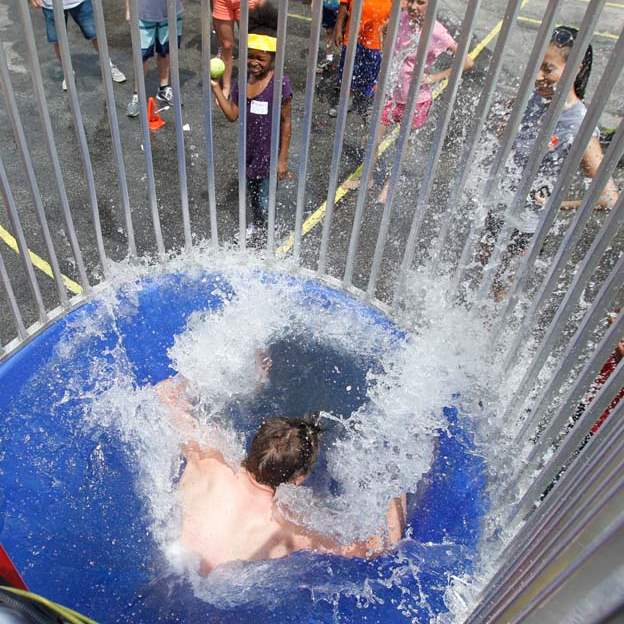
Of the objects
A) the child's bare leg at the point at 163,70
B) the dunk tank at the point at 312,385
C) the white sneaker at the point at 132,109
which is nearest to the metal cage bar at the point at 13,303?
the dunk tank at the point at 312,385

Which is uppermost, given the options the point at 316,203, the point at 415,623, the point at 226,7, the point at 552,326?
the point at 552,326

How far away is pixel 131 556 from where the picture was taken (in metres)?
2.98

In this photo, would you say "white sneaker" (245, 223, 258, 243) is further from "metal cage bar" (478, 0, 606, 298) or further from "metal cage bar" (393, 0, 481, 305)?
"metal cage bar" (478, 0, 606, 298)

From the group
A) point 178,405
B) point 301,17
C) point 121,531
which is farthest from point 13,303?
point 301,17

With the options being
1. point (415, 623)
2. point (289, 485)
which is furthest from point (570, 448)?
point (289, 485)

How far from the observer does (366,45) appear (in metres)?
5.57

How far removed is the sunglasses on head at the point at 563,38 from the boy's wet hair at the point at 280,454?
2380 millimetres

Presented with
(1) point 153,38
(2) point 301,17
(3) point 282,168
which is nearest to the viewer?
(3) point 282,168

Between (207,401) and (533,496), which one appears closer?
(533,496)

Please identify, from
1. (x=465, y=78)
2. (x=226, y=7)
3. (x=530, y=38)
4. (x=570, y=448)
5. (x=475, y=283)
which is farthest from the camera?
(x=530, y=38)

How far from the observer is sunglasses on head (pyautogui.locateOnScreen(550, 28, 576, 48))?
11.7ft

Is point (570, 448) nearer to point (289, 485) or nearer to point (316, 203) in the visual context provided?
point (289, 485)

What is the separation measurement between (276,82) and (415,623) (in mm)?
2343

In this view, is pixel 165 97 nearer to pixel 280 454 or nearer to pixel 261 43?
pixel 261 43
